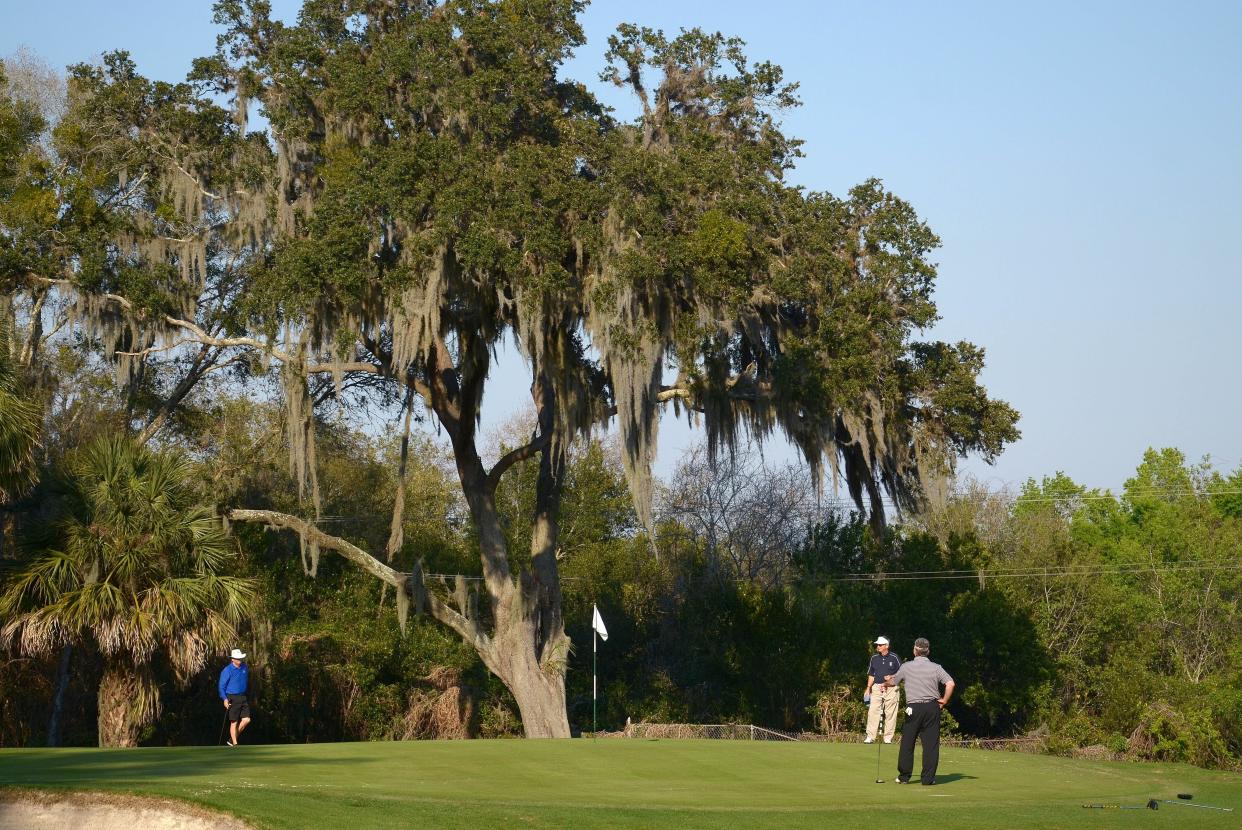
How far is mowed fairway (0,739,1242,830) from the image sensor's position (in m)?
11.8

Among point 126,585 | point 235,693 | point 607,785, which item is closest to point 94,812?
point 607,785

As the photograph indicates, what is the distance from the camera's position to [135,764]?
14391 millimetres

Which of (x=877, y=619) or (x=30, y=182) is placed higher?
(x=30, y=182)

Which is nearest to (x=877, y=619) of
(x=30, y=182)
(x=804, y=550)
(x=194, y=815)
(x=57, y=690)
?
(x=804, y=550)

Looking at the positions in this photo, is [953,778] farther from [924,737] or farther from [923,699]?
[923,699]

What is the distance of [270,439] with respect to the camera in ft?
115

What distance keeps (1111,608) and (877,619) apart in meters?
9.19

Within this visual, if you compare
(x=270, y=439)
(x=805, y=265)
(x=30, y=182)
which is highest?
(x=30, y=182)

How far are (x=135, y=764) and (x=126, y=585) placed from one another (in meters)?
9.50

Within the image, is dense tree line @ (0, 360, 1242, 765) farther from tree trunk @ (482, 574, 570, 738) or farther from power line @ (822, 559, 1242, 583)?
tree trunk @ (482, 574, 570, 738)

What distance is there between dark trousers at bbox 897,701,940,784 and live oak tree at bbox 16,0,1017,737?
10.6 meters

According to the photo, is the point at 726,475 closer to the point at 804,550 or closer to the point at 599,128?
the point at 804,550

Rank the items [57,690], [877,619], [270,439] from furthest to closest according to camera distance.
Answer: [877,619] → [270,439] → [57,690]

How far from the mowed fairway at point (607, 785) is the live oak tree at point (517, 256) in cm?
878
